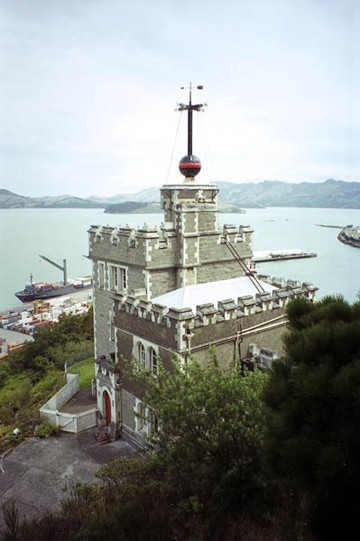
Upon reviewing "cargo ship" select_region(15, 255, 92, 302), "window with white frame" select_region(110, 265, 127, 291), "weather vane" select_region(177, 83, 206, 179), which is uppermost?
"weather vane" select_region(177, 83, 206, 179)

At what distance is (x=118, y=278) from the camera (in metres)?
20.7

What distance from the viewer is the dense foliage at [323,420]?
570 centimetres

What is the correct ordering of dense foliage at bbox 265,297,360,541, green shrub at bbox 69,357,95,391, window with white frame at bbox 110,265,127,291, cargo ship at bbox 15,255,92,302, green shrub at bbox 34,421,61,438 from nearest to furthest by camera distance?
dense foliage at bbox 265,297,360,541 → green shrub at bbox 34,421,61,438 → window with white frame at bbox 110,265,127,291 → green shrub at bbox 69,357,95,391 → cargo ship at bbox 15,255,92,302

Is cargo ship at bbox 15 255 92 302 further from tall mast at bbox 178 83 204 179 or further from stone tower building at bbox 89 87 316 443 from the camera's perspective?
tall mast at bbox 178 83 204 179

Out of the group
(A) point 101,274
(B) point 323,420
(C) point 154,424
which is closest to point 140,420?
(C) point 154,424

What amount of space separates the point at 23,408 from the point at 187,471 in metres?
18.7

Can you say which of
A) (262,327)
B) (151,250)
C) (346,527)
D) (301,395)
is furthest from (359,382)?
(151,250)

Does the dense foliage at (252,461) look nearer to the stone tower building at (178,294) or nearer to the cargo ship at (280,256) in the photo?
the stone tower building at (178,294)

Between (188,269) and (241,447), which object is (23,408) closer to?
(188,269)

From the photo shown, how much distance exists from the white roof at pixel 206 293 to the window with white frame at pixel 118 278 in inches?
100

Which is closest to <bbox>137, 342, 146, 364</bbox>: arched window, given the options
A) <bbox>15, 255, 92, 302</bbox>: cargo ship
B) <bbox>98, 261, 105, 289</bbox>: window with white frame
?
<bbox>98, 261, 105, 289</bbox>: window with white frame

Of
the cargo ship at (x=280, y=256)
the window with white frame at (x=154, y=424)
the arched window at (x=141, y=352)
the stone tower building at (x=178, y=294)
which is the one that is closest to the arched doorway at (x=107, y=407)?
the stone tower building at (x=178, y=294)

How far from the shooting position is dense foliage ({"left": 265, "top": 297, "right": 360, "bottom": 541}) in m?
5.70

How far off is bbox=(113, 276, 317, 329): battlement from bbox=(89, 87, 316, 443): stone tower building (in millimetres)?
35
